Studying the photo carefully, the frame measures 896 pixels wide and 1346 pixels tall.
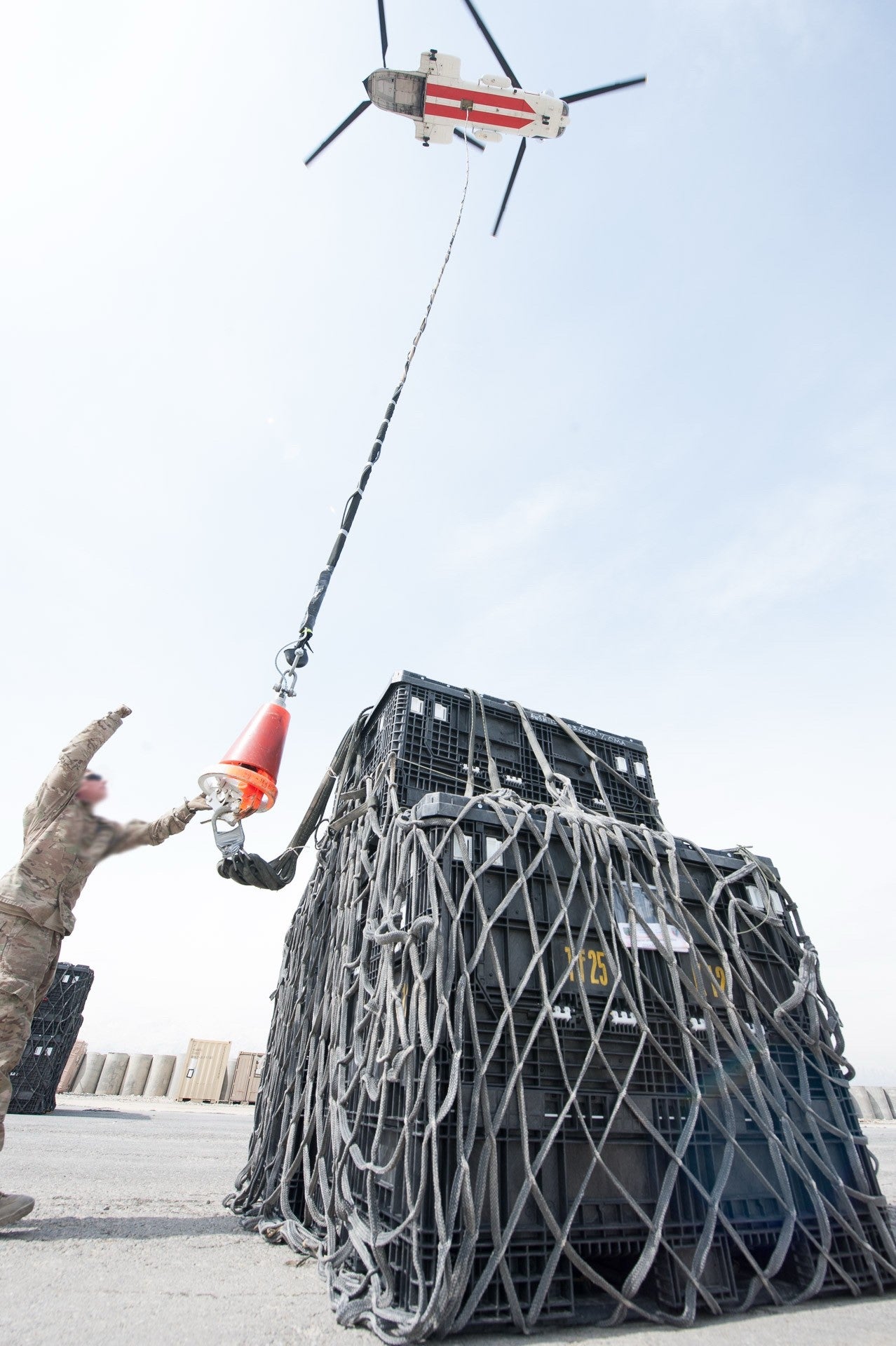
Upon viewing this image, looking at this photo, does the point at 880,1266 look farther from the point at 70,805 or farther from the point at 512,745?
the point at 70,805

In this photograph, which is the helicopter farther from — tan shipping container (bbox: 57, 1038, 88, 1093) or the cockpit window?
tan shipping container (bbox: 57, 1038, 88, 1093)

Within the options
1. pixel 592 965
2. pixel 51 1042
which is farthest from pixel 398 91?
pixel 51 1042

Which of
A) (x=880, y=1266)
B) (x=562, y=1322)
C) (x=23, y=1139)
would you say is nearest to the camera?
(x=562, y=1322)

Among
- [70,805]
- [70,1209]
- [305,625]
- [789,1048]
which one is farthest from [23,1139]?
[789,1048]

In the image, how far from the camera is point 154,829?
444 cm

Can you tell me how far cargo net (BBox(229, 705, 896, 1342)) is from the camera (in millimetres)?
2564

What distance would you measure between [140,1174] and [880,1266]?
5.74 meters

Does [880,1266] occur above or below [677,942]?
below

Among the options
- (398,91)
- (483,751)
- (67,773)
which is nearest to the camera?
(67,773)

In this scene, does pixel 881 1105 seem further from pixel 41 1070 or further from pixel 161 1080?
pixel 41 1070

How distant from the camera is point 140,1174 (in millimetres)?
5453

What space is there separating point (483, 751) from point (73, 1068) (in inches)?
743

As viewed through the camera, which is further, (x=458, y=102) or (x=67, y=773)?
(x=458, y=102)

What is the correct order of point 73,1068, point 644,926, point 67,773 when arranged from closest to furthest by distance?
point 644,926
point 67,773
point 73,1068
